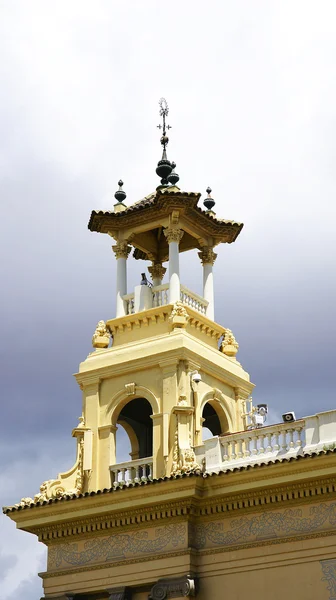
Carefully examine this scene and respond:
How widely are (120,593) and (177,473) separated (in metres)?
2.70

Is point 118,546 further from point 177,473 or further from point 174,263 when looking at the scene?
point 174,263

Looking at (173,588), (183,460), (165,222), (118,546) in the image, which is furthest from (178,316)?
(173,588)

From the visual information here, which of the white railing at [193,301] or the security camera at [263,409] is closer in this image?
the security camera at [263,409]

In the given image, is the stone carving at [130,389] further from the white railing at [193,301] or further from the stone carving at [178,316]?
the white railing at [193,301]

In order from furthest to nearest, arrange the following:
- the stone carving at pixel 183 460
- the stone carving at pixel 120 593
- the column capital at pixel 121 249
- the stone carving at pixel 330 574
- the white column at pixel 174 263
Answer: the column capital at pixel 121 249 → the white column at pixel 174 263 → the stone carving at pixel 183 460 → the stone carving at pixel 120 593 → the stone carving at pixel 330 574

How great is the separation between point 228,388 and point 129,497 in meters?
4.51

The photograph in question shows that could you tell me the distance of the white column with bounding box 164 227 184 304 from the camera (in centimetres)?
2495

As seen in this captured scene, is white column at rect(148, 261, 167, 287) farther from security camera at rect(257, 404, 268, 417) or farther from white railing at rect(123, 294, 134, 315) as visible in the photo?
security camera at rect(257, 404, 268, 417)

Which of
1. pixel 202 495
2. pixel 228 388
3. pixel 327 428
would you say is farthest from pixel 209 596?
pixel 228 388

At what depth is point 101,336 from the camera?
25.4 meters

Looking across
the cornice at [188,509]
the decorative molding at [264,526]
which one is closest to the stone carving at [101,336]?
Answer: the cornice at [188,509]

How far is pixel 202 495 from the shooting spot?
2144 cm

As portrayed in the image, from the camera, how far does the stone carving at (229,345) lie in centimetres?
2577

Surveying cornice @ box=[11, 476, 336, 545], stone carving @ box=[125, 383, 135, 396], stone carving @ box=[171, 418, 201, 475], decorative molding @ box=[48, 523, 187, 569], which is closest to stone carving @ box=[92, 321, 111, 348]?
stone carving @ box=[125, 383, 135, 396]
